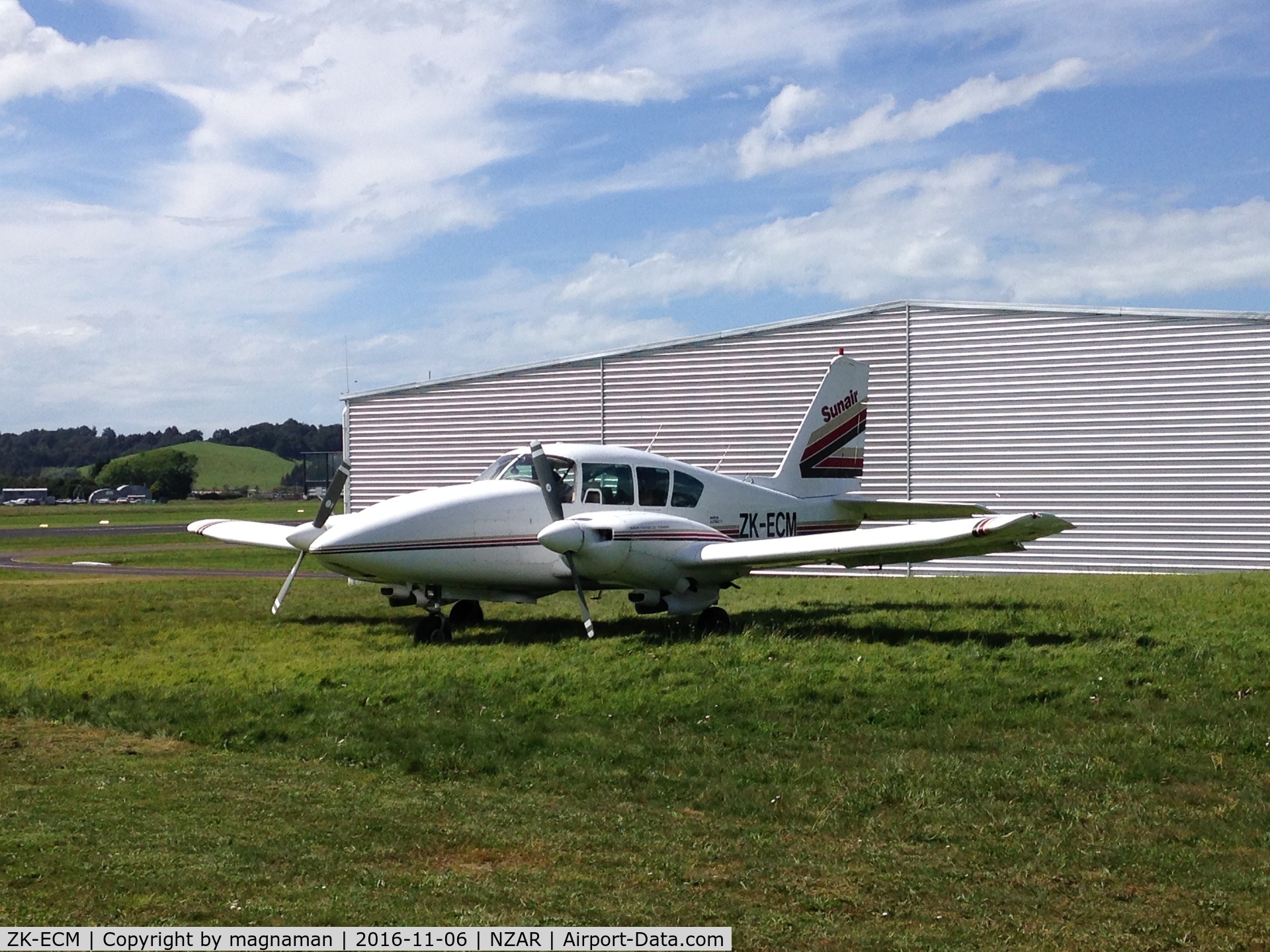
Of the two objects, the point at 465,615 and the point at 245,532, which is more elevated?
the point at 245,532

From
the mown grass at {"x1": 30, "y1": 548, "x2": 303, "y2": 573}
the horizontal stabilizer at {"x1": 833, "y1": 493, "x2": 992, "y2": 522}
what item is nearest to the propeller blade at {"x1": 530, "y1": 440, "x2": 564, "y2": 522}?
the horizontal stabilizer at {"x1": 833, "y1": 493, "x2": 992, "y2": 522}

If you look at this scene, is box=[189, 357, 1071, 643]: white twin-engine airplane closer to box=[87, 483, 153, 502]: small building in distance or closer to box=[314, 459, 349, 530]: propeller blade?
box=[314, 459, 349, 530]: propeller blade

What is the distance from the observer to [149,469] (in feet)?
575

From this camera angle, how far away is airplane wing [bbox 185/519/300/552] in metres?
20.5

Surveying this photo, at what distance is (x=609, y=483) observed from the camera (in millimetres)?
16828

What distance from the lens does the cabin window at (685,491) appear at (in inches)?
691

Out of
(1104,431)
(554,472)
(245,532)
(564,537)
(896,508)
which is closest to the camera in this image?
(564,537)

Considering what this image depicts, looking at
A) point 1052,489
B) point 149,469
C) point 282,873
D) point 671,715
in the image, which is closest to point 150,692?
point 671,715

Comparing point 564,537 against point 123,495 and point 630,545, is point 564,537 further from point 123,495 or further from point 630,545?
point 123,495

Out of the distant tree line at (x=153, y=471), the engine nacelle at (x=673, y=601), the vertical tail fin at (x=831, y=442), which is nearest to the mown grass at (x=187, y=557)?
the vertical tail fin at (x=831, y=442)

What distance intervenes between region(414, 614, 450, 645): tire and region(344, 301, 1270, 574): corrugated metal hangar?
42.7 feet

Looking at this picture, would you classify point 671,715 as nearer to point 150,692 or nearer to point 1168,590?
point 150,692

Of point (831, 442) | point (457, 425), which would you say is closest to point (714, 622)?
point (831, 442)
